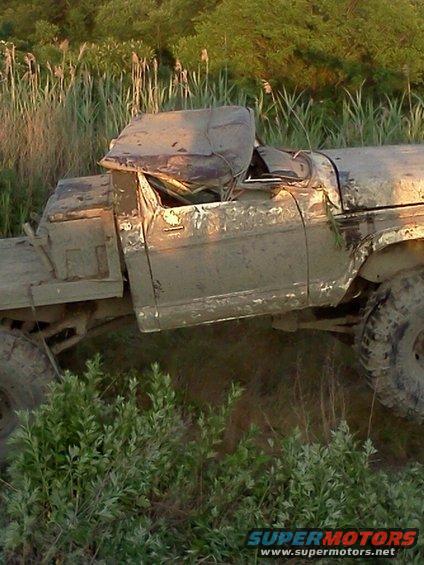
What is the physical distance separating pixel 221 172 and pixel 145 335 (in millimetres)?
1820

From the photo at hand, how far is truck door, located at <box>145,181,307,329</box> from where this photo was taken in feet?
14.4

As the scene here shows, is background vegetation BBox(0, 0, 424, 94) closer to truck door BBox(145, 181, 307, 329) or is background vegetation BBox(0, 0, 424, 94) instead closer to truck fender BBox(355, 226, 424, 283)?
truck fender BBox(355, 226, 424, 283)

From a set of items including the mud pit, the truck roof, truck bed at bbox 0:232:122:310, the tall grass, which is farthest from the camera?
the tall grass

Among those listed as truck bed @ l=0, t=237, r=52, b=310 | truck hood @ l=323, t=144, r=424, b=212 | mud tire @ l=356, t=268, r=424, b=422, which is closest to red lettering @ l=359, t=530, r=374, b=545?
mud tire @ l=356, t=268, r=424, b=422

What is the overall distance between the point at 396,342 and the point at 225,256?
1.10 m

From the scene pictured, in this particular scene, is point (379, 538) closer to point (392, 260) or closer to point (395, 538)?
point (395, 538)

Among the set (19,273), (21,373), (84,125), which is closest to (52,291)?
(19,273)

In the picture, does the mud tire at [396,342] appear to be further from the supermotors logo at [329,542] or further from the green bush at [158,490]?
the supermotors logo at [329,542]

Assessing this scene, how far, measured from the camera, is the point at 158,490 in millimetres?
3859

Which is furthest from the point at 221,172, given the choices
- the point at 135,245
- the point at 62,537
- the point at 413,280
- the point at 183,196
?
the point at 62,537

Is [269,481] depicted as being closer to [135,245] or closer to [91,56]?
[135,245]

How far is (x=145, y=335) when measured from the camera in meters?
5.85

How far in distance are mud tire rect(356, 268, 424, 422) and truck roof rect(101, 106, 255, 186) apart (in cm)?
109

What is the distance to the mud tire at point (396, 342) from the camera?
15.3 ft
